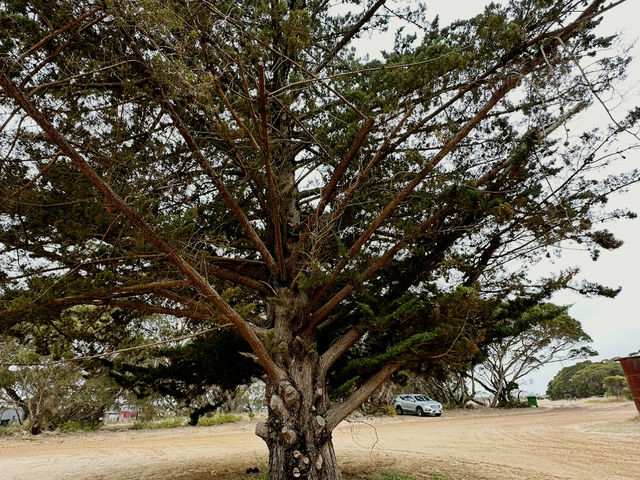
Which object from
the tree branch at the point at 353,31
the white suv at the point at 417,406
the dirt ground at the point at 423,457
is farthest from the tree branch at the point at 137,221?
the white suv at the point at 417,406

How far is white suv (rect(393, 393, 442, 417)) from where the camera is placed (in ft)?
72.5

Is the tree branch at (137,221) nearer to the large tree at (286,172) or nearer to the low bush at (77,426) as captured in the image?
the large tree at (286,172)

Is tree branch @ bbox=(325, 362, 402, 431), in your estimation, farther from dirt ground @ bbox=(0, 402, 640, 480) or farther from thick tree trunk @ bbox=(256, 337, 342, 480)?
dirt ground @ bbox=(0, 402, 640, 480)

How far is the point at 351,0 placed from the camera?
19.9ft

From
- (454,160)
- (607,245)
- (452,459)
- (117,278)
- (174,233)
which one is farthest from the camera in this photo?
(452,459)

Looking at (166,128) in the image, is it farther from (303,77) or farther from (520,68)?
(520,68)

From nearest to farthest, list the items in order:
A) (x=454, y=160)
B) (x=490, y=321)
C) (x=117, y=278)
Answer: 1. (x=117, y=278)
2. (x=490, y=321)
3. (x=454, y=160)

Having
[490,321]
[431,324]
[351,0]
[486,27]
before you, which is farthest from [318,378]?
[351,0]

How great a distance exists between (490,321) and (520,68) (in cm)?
357

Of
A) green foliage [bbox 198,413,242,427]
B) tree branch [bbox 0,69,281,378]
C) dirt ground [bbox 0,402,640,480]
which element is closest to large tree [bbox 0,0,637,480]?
tree branch [bbox 0,69,281,378]

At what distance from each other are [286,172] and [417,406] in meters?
19.8

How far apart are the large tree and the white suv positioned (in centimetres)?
1766

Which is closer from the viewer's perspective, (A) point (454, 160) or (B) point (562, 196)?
(B) point (562, 196)

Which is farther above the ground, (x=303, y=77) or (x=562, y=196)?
(x=303, y=77)
